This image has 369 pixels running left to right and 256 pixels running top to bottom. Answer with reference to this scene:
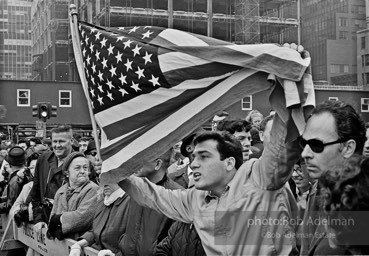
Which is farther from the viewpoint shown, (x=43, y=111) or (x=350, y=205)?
(x=43, y=111)

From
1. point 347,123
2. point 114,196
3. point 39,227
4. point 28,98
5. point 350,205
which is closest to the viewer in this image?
point 350,205

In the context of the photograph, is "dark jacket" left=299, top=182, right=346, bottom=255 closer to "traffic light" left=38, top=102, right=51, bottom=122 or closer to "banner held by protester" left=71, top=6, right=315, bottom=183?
"banner held by protester" left=71, top=6, right=315, bottom=183

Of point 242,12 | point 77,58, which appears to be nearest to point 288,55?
point 77,58

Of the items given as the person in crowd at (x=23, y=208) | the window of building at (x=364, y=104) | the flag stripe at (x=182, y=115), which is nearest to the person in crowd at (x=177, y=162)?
the person in crowd at (x=23, y=208)

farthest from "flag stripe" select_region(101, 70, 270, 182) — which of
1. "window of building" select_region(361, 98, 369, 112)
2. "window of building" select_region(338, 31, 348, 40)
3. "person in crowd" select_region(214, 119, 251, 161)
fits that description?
"window of building" select_region(338, 31, 348, 40)

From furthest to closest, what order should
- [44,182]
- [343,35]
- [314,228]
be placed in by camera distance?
[343,35] → [44,182] → [314,228]

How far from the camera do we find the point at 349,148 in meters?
3.53

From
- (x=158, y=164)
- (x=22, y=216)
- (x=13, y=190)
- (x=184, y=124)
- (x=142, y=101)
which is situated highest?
(x=142, y=101)

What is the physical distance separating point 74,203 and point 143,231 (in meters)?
1.69

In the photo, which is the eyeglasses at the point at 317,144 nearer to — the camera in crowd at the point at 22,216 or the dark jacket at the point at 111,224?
the dark jacket at the point at 111,224

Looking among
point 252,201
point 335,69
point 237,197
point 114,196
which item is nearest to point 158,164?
point 114,196

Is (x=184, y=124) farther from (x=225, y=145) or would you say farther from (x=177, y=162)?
(x=177, y=162)

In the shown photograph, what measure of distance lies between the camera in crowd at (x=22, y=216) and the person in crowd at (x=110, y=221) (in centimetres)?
264

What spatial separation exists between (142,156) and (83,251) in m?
1.60
